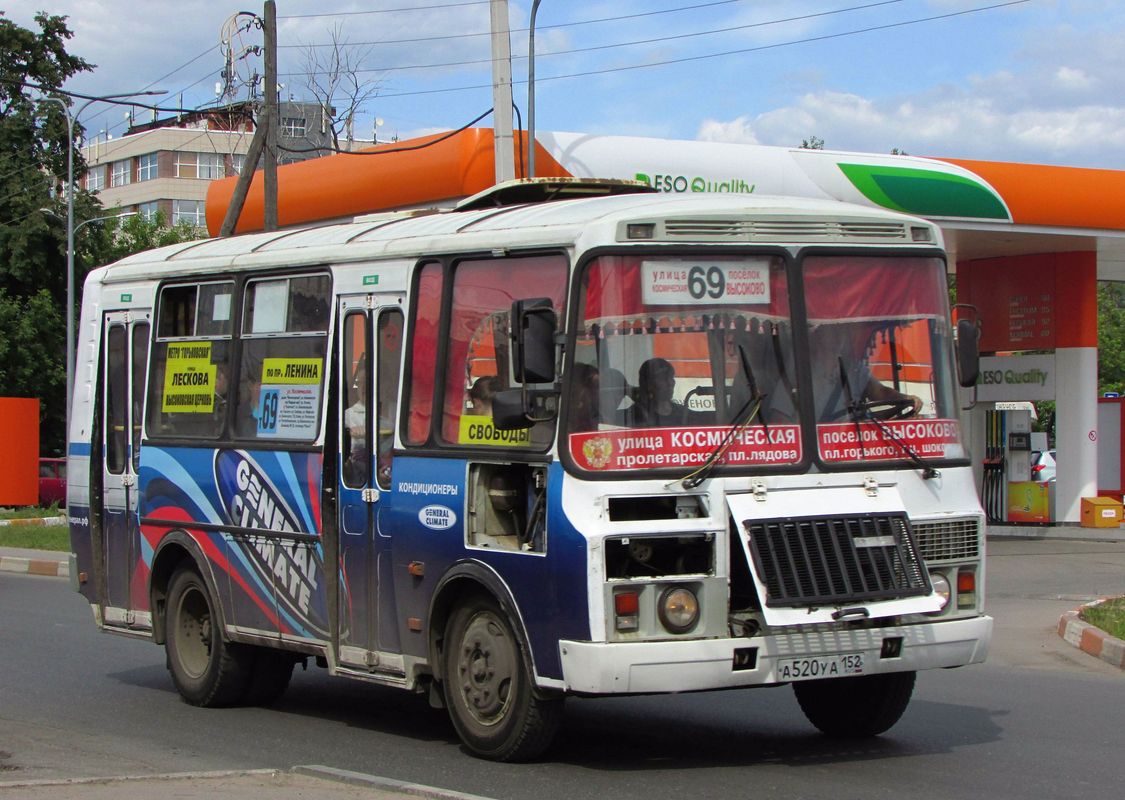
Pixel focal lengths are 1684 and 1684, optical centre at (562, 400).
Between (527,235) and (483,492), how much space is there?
1326 millimetres

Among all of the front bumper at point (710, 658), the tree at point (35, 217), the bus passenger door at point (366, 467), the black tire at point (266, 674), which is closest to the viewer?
the front bumper at point (710, 658)

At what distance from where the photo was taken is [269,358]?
10.6 metres

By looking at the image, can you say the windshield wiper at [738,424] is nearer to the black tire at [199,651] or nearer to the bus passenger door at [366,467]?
the bus passenger door at [366,467]

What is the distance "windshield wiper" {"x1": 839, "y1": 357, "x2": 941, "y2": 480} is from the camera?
8484mm

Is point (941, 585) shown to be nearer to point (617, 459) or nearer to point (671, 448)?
point (671, 448)

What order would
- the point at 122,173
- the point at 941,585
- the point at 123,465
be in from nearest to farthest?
1. the point at 941,585
2. the point at 123,465
3. the point at 122,173

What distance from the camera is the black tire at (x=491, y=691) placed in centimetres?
827

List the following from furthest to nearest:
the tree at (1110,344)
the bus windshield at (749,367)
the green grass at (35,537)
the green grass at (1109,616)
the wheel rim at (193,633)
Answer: the tree at (1110,344)
the green grass at (35,537)
the green grass at (1109,616)
the wheel rim at (193,633)
the bus windshield at (749,367)

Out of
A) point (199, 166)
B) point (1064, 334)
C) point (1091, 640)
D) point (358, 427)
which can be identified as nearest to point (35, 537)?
point (1064, 334)

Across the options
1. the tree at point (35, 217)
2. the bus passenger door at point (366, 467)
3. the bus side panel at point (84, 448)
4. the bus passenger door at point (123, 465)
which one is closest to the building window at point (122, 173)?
the tree at point (35, 217)

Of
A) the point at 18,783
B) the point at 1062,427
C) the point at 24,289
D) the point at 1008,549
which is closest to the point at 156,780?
the point at 18,783

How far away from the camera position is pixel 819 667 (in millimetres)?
8008

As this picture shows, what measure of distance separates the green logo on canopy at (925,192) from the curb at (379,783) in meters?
16.6

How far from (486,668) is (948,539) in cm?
244
